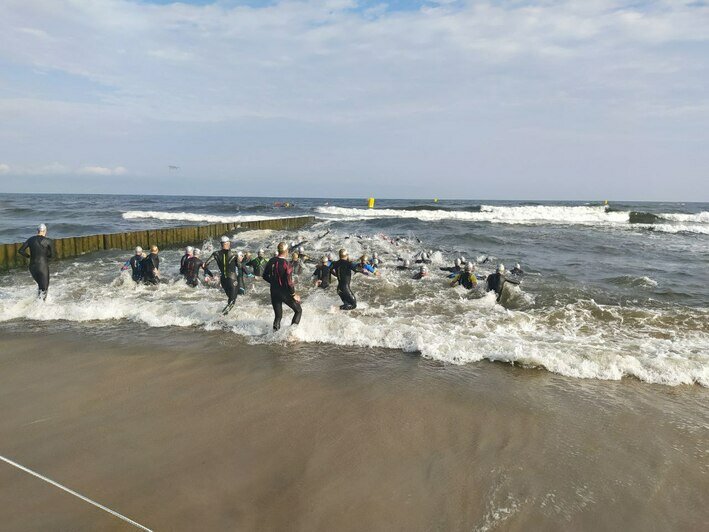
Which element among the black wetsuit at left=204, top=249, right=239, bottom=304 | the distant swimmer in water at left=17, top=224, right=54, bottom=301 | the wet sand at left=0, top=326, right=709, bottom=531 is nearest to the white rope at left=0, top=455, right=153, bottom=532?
the wet sand at left=0, top=326, right=709, bottom=531

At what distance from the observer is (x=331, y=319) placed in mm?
8734

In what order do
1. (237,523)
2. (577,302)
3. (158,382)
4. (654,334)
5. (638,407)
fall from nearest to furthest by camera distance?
(237,523) < (638,407) < (158,382) < (654,334) < (577,302)

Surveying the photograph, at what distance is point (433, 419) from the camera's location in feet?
16.6

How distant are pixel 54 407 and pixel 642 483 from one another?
6406 millimetres

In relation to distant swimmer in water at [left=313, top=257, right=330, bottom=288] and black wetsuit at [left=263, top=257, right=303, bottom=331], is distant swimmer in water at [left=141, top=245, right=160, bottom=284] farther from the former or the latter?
black wetsuit at [left=263, top=257, right=303, bottom=331]

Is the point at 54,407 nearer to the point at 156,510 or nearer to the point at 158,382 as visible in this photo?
the point at 158,382

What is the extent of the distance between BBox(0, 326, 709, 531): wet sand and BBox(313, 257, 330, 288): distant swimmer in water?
5183 mm

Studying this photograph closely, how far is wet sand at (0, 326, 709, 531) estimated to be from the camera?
363cm

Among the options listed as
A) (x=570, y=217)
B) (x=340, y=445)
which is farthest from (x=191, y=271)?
(x=570, y=217)

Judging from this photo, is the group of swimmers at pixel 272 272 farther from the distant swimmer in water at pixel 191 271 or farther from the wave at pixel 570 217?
the wave at pixel 570 217

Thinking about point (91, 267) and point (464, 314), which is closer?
point (464, 314)

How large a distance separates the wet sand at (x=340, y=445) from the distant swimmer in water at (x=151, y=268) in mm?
5364

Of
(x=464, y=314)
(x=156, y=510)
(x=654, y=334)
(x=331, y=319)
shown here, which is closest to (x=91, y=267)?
(x=331, y=319)

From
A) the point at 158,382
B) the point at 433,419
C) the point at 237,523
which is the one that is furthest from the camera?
the point at 158,382
